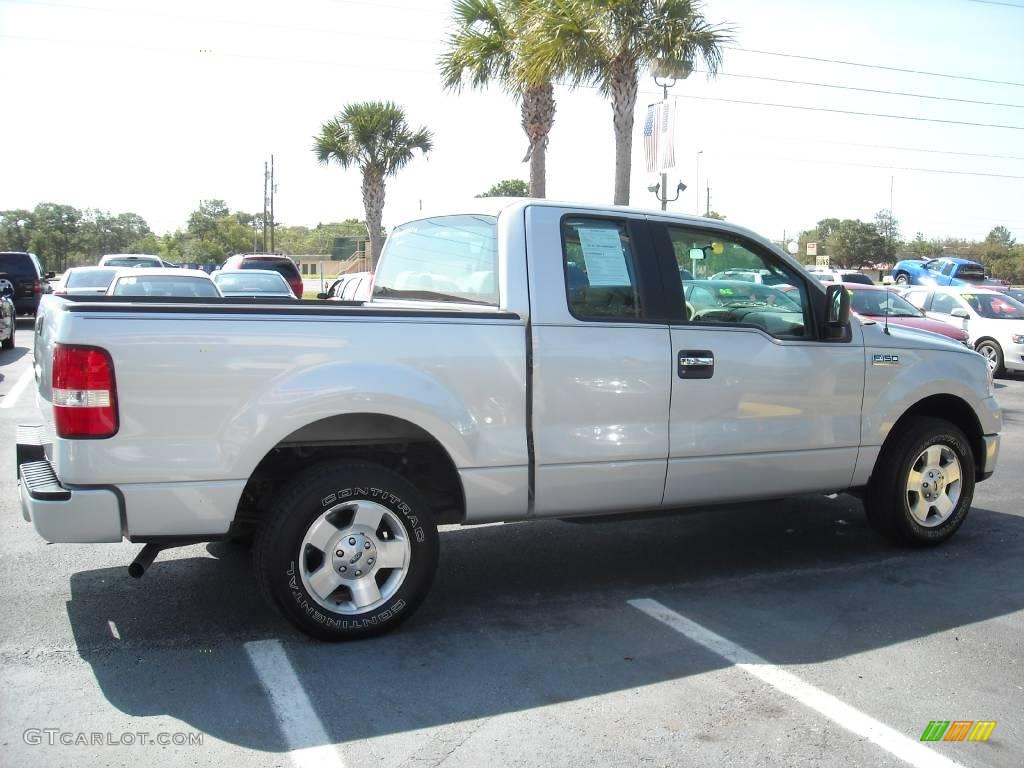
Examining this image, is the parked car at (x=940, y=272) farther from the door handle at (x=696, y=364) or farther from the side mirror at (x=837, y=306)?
the door handle at (x=696, y=364)

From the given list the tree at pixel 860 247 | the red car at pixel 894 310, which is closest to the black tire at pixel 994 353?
the red car at pixel 894 310

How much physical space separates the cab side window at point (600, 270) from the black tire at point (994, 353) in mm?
13730

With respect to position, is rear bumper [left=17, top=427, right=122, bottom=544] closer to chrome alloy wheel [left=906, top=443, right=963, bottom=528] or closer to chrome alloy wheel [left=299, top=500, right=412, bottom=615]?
chrome alloy wheel [left=299, top=500, right=412, bottom=615]

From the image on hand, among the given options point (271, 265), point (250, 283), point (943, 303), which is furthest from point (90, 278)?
point (943, 303)

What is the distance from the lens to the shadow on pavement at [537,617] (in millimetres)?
3756

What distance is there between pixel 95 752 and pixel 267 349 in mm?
1657

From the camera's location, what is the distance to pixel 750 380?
16.6ft

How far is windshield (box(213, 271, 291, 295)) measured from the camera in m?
17.9

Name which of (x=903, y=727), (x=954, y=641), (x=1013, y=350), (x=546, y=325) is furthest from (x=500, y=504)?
(x=1013, y=350)

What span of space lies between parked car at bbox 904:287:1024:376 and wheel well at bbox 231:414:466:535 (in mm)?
13782

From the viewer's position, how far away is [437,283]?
17.4ft

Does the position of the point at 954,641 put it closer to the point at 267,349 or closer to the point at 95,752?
the point at 267,349

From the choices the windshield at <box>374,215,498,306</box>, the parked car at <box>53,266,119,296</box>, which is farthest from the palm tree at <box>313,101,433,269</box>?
the windshield at <box>374,215,498,306</box>

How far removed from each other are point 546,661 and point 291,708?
3.72ft
